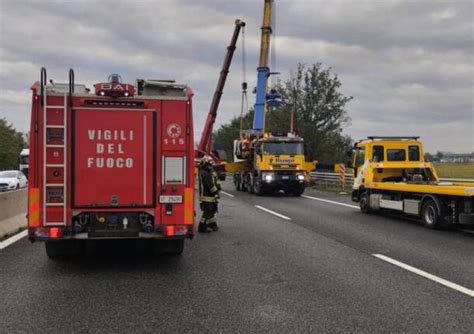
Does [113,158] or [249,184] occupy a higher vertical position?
[113,158]

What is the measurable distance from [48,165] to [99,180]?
0.66 m

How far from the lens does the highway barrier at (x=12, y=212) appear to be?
1045 cm

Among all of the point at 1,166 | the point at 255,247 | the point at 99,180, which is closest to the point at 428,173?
the point at 255,247

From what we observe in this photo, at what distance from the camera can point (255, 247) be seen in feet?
29.3

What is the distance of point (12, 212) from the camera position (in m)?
11.2

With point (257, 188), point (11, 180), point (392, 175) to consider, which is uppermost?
point (392, 175)

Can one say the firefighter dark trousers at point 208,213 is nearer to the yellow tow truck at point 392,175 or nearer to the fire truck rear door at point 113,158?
the fire truck rear door at point 113,158

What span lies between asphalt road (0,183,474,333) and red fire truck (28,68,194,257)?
694mm

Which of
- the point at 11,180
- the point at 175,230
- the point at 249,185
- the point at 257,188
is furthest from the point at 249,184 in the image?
the point at 175,230

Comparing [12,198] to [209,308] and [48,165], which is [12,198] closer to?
[48,165]

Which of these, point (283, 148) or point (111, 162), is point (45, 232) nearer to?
point (111, 162)

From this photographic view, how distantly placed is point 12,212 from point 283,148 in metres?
14.4

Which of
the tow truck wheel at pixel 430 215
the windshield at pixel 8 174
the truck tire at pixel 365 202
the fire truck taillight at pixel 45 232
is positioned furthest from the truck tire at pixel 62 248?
the windshield at pixel 8 174

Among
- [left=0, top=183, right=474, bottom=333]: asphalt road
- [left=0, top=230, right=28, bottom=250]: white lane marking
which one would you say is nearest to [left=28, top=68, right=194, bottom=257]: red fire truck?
[left=0, top=183, right=474, bottom=333]: asphalt road
